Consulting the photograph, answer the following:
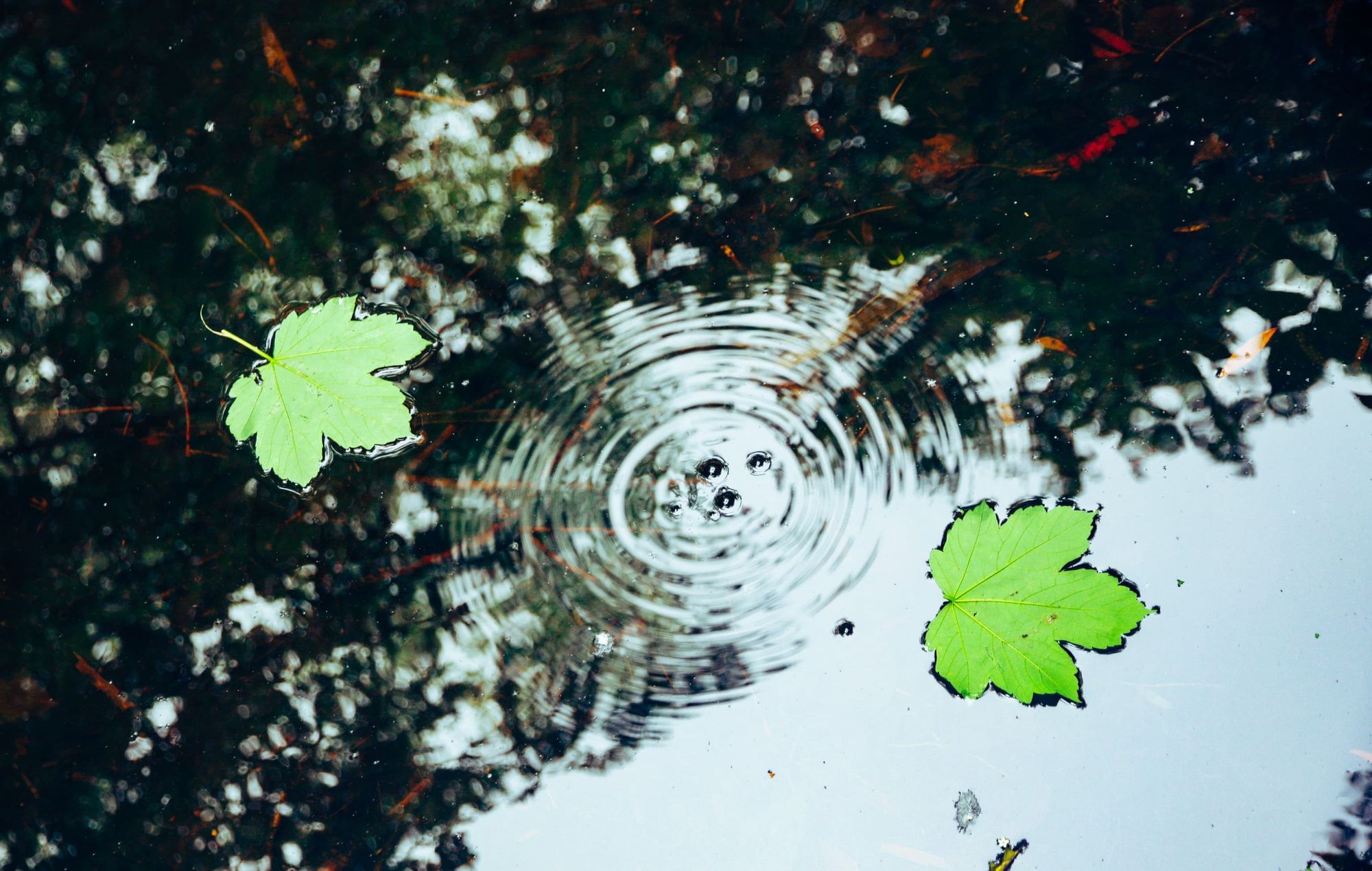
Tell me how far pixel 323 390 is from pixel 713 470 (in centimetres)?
108

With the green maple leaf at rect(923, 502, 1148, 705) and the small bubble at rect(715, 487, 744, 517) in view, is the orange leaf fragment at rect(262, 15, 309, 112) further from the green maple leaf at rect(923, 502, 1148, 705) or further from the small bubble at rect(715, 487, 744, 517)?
the green maple leaf at rect(923, 502, 1148, 705)

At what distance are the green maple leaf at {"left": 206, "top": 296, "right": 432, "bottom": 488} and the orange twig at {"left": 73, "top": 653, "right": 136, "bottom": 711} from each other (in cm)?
79

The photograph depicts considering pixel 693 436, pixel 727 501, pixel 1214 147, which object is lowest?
pixel 727 501

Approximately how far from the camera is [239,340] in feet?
7.39

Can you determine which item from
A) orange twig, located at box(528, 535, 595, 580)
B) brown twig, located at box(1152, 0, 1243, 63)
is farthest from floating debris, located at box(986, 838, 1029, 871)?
brown twig, located at box(1152, 0, 1243, 63)

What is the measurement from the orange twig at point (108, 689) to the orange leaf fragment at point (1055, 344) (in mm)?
2763

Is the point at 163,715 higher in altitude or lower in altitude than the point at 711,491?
lower

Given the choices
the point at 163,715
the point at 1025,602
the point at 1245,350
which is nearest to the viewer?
the point at 1025,602

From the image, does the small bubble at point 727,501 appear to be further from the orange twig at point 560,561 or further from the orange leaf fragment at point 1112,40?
the orange leaf fragment at point 1112,40

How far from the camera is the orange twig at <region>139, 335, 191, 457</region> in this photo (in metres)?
2.29

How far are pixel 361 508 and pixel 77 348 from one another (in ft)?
3.21

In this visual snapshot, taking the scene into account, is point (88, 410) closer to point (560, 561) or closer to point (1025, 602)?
point (560, 561)

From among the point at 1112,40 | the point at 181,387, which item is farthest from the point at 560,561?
the point at 1112,40

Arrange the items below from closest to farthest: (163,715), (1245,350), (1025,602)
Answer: (1025,602) < (1245,350) < (163,715)
